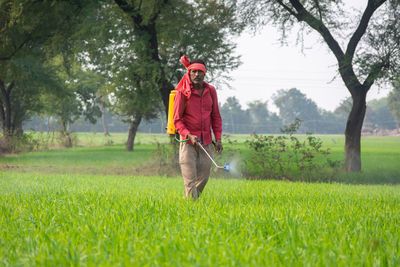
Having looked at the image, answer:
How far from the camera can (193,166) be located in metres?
5.55

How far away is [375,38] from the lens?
14.9 meters

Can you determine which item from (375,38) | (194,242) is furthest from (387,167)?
(194,242)

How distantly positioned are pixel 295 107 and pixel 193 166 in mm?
102687

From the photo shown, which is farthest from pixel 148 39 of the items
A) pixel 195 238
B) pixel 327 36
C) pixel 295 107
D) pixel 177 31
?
pixel 295 107

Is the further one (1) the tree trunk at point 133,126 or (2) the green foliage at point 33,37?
(1) the tree trunk at point 133,126

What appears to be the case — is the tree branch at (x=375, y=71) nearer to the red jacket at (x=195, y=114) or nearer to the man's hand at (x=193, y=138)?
the red jacket at (x=195, y=114)

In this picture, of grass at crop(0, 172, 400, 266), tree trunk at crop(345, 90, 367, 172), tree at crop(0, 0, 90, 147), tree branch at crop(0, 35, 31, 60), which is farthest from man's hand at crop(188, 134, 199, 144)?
tree branch at crop(0, 35, 31, 60)

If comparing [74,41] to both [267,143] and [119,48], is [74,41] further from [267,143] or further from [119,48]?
[267,143]

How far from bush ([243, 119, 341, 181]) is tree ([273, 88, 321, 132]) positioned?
282 feet

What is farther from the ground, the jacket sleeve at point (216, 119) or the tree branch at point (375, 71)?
the tree branch at point (375, 71)

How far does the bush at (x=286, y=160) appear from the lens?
14.7 meters

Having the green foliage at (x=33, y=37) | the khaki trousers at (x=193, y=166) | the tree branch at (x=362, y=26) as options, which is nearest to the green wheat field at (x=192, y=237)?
the khaki trousers at (x=193, y=166)

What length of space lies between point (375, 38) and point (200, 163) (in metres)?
12.5

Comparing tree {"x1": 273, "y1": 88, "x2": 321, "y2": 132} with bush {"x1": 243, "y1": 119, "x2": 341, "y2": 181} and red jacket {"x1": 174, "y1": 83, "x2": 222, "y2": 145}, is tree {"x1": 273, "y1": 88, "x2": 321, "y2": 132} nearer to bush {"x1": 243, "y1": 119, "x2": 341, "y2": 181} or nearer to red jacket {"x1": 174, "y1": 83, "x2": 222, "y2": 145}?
bush {"x1": 243, "y1": 119, "x2": 341, "y2": 181}
